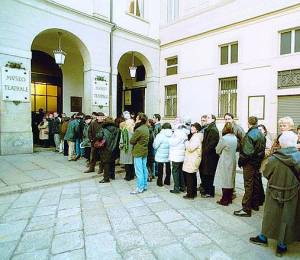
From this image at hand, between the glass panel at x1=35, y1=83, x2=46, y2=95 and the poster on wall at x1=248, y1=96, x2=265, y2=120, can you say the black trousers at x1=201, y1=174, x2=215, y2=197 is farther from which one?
the glass panel at x1=35, y1=83, x2=46, y2=95

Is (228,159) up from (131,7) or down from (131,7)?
down

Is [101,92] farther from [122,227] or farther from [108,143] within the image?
[122,227]

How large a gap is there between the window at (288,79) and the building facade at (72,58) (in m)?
7.25

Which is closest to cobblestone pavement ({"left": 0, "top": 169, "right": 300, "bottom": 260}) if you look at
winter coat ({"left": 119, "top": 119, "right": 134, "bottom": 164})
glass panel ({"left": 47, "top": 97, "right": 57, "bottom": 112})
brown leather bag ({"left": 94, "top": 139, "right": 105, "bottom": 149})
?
winter coat ({"left": 119, "top": 119, "right": 134, "bottom": 164})

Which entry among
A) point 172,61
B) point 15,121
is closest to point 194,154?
point 15,121

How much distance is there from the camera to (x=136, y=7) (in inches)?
597

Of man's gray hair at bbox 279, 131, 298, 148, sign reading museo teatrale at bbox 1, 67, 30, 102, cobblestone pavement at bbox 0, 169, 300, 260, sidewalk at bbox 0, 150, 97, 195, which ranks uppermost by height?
sign reading museo teatrale at bbox 1, 67, 30, 102

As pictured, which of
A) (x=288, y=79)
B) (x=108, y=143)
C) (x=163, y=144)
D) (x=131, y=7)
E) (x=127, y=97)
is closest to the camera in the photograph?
(x=163, y=144)

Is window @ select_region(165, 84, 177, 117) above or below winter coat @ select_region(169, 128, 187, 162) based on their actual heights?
above

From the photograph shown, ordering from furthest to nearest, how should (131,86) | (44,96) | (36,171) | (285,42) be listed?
(131,86) → (44,96) → (285,42) → (36,171)

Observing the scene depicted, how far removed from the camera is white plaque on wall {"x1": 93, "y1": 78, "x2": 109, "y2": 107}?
1283cm

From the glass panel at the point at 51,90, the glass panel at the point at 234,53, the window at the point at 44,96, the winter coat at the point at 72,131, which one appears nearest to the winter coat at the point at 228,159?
the winter coat at the point at 72,131

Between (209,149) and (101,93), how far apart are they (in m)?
8.64

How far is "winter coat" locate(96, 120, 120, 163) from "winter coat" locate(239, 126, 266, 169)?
3.54m
